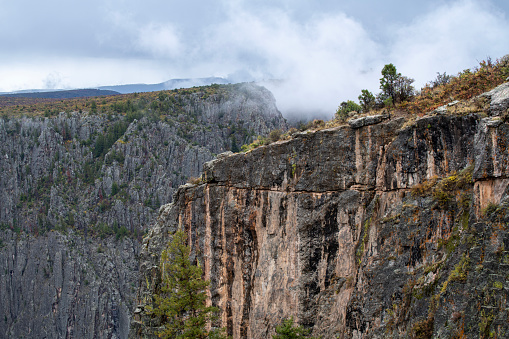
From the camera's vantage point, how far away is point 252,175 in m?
22.8

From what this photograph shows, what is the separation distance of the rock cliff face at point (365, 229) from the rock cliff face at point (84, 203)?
67109mm

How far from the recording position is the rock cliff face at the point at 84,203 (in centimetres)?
8325

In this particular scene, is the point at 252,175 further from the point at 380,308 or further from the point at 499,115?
the point at 499,115

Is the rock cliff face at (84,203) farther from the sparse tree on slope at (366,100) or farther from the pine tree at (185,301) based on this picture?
the sparse tree on slope at (366,100)

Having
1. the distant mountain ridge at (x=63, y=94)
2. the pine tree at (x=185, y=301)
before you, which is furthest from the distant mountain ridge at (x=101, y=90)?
the pine tree at (x=185, y=301)

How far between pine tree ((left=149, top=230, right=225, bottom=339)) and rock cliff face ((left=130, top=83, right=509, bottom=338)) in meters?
0.94

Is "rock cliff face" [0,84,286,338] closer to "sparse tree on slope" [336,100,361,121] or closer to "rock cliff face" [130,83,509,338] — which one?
"rock cliff face" [130,83,509,338]

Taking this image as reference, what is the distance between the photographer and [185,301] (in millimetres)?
23406

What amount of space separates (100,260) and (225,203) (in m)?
72.1

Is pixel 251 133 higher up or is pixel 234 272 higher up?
pixel 251 133

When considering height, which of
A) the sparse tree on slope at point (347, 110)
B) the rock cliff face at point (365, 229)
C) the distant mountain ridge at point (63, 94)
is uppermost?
the distant mountain ridge at point (63, 94)

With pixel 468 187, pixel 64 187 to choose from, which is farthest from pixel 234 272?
pixel 64 187

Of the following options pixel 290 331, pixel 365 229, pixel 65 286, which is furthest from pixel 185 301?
pixel 65 286

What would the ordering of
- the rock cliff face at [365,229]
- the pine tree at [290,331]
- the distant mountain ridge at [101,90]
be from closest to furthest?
the rock cliff face at [365,229] → the pine tree at [290,331] → the distant mountain ridge at [101,90]
